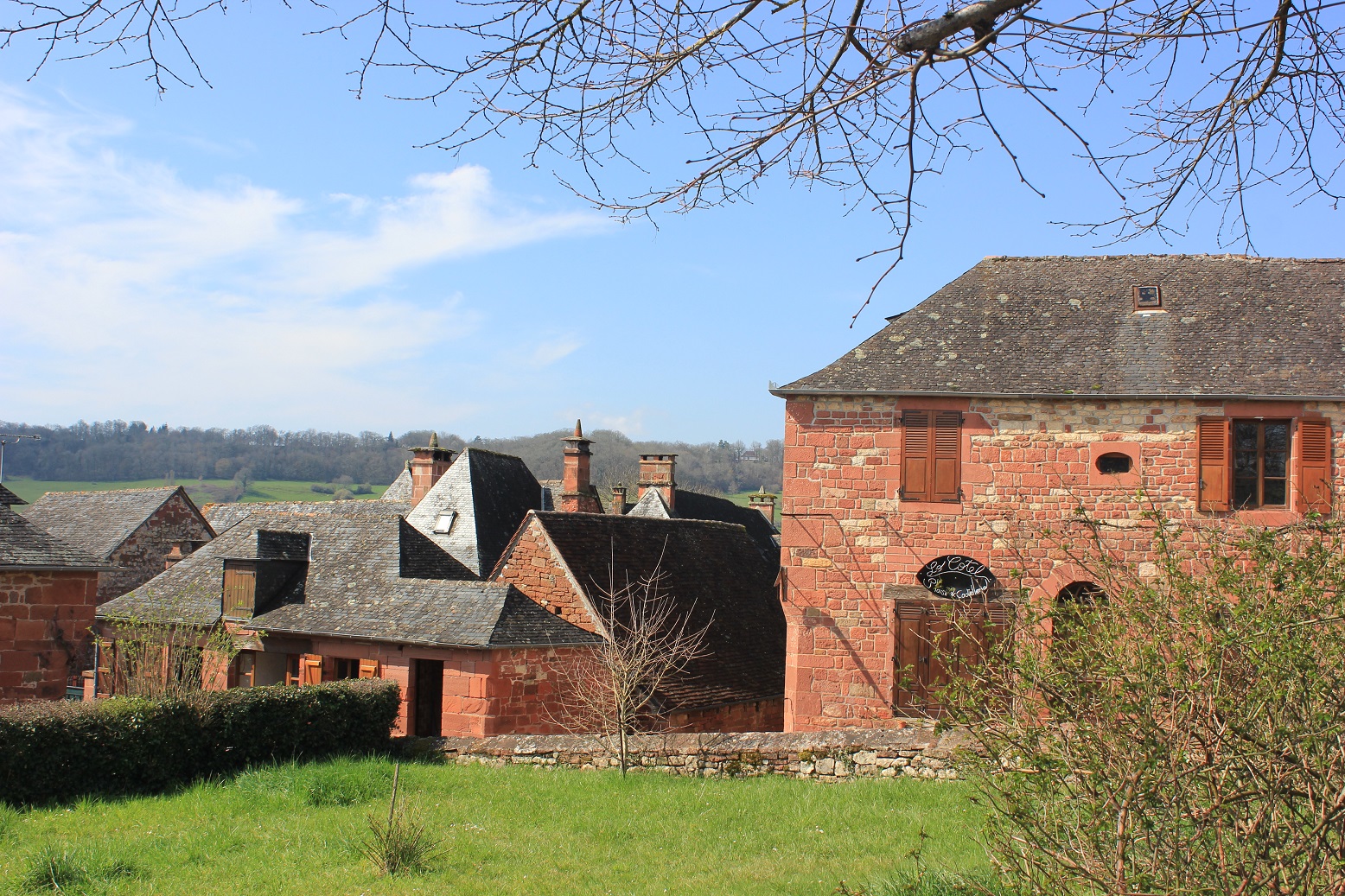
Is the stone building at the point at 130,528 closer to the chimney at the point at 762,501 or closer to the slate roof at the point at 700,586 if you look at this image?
the slate roof at the point at 700,586

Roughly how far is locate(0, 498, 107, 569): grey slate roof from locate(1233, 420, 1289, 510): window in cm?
1623

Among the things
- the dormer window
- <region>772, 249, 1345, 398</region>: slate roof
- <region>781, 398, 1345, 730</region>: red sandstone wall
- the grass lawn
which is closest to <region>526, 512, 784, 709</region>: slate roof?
<region>781, 398, 1345, 730</region>: red sandstone wall

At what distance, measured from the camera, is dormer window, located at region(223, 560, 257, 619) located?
19.8m

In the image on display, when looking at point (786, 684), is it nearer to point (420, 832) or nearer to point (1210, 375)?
point (1210, 375)

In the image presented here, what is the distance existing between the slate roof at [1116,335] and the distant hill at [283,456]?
46631mm

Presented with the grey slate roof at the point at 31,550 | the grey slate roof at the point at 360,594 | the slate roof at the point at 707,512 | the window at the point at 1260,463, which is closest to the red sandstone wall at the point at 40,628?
the grey slate roof at the point at 31,550

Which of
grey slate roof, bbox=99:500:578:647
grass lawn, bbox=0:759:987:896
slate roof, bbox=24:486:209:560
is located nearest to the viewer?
grass lawn, bbox=0:759:987:896

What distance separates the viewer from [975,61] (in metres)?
4.30

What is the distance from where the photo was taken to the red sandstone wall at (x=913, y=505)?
14.3 m

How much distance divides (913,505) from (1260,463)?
4600 millimetres

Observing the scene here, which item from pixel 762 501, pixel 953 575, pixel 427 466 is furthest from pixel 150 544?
pixel 953 575

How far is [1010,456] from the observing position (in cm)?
1467

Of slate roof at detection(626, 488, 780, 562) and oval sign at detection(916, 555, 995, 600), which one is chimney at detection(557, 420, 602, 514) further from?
oval sign at detection(916, 555, 995, 600)

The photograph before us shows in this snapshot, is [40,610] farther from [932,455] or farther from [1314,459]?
[1314,459]
